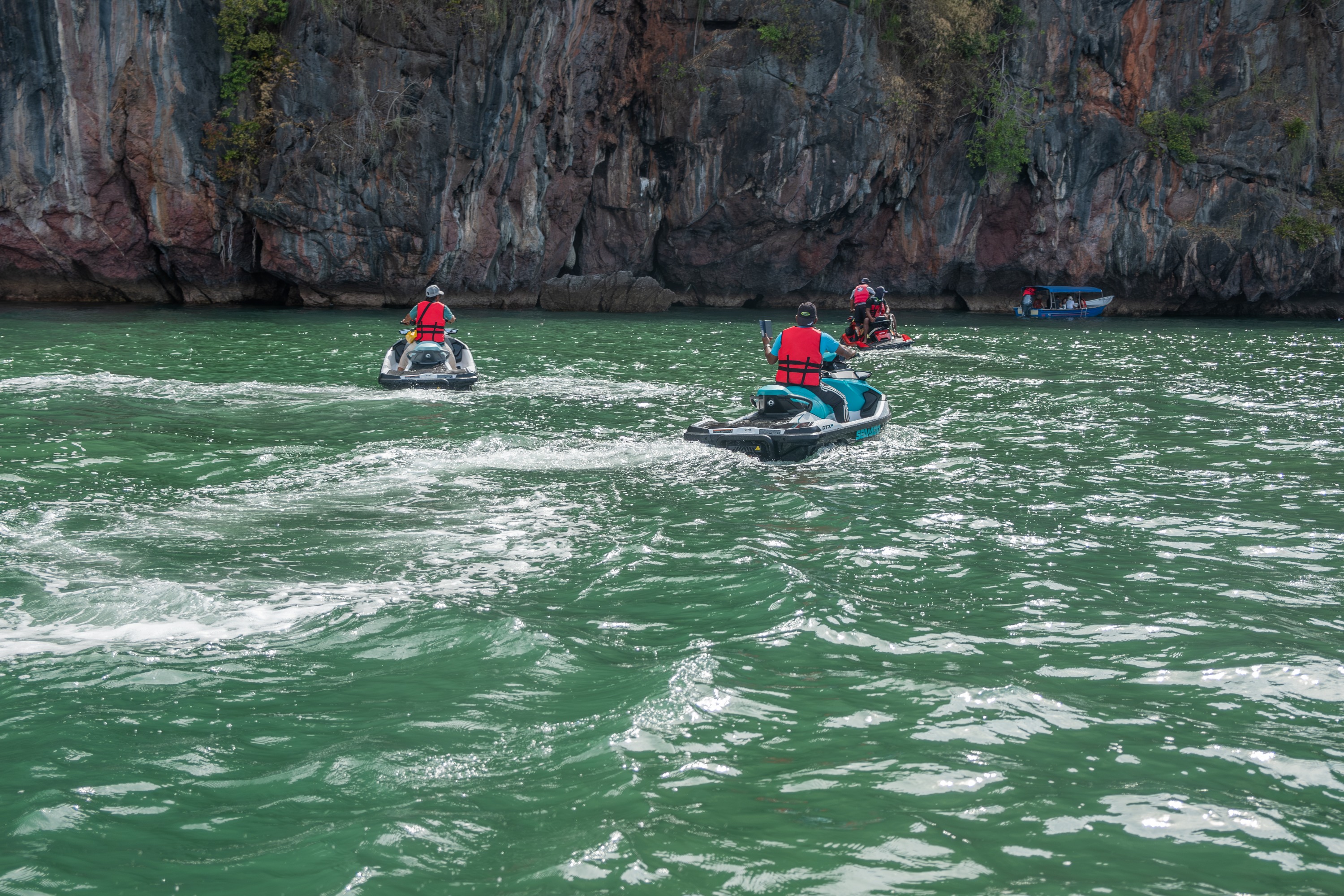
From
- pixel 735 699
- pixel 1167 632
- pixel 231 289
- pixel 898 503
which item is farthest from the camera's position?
pixel 231 289

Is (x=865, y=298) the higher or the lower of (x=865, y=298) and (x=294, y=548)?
the higher

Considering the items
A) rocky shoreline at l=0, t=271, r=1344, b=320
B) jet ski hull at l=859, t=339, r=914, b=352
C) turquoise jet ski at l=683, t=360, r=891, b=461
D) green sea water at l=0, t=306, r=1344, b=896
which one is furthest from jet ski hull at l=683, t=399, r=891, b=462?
rocky shoreline at l=0, t=271, r=1344, b=320

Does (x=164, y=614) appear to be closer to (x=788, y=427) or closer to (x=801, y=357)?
(x=788, y=427)

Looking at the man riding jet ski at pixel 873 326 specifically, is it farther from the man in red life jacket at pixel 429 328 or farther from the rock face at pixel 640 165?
the rock face at pixel 640 165

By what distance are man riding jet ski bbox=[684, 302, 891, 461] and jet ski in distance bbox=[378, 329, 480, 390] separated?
5.47 meters

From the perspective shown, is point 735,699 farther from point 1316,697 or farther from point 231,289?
point 231,289

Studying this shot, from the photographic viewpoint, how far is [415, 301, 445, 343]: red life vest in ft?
56.4

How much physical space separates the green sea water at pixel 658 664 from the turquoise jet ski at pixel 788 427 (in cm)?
23

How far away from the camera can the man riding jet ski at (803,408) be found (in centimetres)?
1160

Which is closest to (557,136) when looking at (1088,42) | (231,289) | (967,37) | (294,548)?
(231,289)

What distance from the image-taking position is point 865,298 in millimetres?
24125

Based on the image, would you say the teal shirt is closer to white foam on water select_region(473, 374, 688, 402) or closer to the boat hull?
white foam on water select_region(473, 374, 688, 402)

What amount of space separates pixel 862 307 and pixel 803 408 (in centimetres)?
1282

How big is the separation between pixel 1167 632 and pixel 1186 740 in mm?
1562
